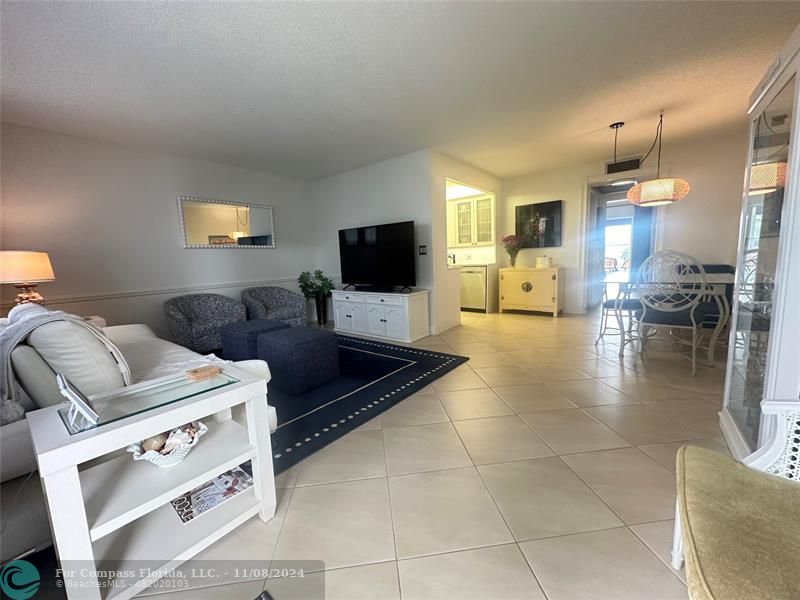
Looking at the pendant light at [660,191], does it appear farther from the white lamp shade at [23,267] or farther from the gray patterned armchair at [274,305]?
the white lamp shade at [23,267]

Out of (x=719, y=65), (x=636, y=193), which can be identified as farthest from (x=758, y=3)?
(x=636, y=193)

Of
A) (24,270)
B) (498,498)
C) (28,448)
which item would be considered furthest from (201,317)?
(498,498)

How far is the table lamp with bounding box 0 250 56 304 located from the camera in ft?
7.66

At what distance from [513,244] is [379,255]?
2631 mm

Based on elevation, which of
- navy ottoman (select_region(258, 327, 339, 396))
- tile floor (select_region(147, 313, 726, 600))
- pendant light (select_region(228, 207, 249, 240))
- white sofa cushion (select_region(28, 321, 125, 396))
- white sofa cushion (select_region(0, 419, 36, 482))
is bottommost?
tile floor (select_region(147, 313, 726, 600))

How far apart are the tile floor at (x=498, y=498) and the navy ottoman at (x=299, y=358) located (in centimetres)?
75

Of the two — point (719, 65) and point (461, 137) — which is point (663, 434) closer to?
point (719, 65)

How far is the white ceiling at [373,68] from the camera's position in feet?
5.58

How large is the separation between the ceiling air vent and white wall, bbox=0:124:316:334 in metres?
5.28

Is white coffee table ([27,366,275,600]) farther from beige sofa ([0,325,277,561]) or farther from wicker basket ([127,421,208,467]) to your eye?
beige sofa ([0,325,277,561])

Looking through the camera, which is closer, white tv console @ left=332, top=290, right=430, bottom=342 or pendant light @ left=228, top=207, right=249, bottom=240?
white tv console @ left=332, top=290, right=430, bottom=342

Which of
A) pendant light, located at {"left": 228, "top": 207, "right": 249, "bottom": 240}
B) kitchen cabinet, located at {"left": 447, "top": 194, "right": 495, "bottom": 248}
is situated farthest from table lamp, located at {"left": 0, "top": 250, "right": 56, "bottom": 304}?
kitchen cabinet, located at {"left": 447, "top": 194, "right": 495, "bottom": 248}

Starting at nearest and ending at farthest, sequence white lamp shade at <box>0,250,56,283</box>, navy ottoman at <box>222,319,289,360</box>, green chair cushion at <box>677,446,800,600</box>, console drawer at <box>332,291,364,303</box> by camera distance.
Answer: green chair cushion at <box>677,446,800,600</box>
white lamp shade at <box>0,250,56,283</box>
navy ottoman at <box>222,319,289,360</box>
console drawer at <box>332,291,364,303</box>

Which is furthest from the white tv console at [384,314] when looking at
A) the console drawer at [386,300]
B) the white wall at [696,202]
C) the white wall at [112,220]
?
the white wall at [696,202]
